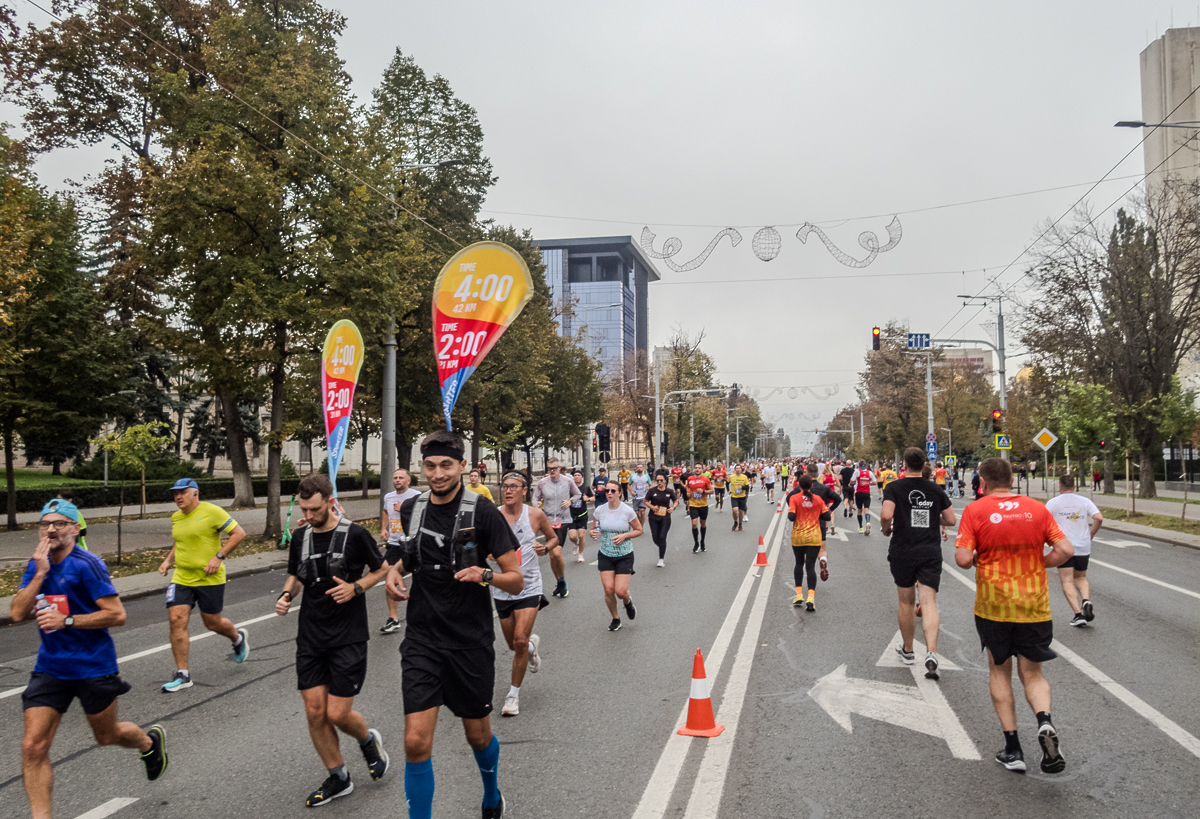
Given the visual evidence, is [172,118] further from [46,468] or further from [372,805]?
[46,468]

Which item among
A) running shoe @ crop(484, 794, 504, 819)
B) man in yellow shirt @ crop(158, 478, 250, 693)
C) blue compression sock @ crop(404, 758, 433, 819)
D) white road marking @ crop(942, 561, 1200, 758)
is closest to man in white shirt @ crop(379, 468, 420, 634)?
man in yellow shirt @ crop(158, 478, 250, 693)

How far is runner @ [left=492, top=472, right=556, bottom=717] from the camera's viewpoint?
6559 mm

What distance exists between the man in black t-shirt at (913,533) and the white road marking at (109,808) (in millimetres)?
5875

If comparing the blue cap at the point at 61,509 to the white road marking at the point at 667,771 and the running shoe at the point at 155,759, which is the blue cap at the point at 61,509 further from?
the white road marking at the point at 667,771

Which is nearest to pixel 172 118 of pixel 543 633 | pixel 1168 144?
pixel 543 633

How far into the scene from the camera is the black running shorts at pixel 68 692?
4.34 m

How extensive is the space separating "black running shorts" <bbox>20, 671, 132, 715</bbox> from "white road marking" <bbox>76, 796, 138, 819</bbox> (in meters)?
0.56

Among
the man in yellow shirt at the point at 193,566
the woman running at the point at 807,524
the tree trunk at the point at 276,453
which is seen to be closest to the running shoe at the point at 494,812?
the man in yellow shirt at the point at 193,566

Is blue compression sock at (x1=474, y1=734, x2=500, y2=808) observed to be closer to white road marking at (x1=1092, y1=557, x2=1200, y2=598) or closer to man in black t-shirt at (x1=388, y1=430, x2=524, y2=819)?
man in black t-shirt at (x1=388, y1=430, x2=524, y2=819)

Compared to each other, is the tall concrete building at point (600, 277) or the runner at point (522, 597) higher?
the tall concrete building at point (600, 277)

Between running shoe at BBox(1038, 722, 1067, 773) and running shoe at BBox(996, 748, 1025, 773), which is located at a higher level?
running shoe at BBox(1038, 722, 1067, 773)

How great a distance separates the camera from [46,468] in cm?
5069

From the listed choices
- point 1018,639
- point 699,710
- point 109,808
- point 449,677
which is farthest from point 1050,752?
point 109,808

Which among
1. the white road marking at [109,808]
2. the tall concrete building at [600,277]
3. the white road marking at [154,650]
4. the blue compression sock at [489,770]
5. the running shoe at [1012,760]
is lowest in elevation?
the white road marking at [154,650]
